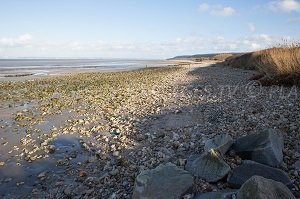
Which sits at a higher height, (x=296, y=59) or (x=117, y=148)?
(x=296, y=59)

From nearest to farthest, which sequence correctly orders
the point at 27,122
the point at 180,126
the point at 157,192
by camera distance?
the point at 157,192
the point at 180,126
the point at 27,122

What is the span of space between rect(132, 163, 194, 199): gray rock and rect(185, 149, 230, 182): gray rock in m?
0.42

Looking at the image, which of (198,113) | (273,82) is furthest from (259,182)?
(273,82)

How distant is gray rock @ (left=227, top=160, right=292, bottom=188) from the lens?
526cm

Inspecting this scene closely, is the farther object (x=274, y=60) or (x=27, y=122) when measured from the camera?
(x=274, y=60)

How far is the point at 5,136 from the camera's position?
34.9 feet

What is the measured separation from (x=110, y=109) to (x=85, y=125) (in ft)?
8.60

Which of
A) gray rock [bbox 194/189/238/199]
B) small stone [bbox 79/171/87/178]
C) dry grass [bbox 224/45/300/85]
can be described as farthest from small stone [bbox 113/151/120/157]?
dry grass [bbox 224/45/300/85]

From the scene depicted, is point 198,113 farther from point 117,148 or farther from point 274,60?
point 274,60

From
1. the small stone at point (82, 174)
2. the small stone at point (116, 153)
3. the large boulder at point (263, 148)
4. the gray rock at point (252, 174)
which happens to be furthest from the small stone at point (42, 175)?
the large boulder at point (263, 148)

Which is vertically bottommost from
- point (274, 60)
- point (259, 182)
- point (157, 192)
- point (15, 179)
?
point (15, 179)

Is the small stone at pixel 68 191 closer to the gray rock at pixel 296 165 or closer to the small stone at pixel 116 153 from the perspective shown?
the small stone at pixel 116 153

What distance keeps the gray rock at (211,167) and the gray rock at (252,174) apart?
0.17 meters

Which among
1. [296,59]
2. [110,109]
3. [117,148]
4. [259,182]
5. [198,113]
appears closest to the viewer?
[259,182]
